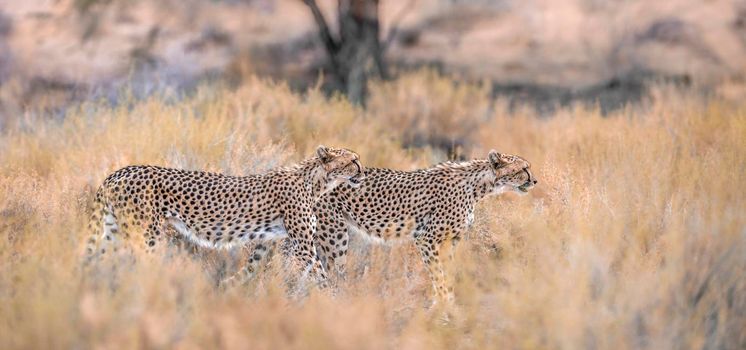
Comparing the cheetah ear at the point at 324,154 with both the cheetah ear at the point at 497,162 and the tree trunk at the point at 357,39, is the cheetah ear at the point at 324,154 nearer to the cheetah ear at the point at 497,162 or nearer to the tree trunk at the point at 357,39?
the cheetah ear at the point at 497,162

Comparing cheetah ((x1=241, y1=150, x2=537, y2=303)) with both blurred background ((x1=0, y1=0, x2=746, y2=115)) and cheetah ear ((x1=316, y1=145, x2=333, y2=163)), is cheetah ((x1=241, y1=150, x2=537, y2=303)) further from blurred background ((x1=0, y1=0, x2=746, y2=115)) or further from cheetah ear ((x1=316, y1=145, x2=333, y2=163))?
blurred background ((x1=0, y1=0, x2=746, y2=115))

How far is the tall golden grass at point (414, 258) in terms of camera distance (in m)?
3.71

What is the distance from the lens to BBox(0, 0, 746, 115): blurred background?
1158 centimetres

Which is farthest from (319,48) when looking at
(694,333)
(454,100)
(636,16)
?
(694,333)

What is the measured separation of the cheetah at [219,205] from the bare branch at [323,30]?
239 inches

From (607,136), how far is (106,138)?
3.67m

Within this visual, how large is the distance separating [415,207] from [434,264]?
339 mm

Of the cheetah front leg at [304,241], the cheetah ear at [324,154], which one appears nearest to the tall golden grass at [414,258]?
the cheetah front leg at [304,241]

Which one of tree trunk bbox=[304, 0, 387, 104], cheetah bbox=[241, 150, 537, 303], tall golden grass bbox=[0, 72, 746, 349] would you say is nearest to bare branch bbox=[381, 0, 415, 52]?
tree trunk bbox=[304, 0, 387, 104]

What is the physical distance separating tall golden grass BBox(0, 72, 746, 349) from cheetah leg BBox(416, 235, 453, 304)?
0.30 feet

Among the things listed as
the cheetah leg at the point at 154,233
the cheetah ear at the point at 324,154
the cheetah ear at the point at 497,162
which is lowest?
the cheetah leg at the point at 154,233

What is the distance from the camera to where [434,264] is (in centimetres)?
553

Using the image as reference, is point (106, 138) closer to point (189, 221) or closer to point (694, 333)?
point (189, 221)

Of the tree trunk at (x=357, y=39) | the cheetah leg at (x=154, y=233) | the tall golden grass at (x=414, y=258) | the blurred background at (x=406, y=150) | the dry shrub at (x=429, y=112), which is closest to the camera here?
the tall golden grass at (x=414, y=258)
